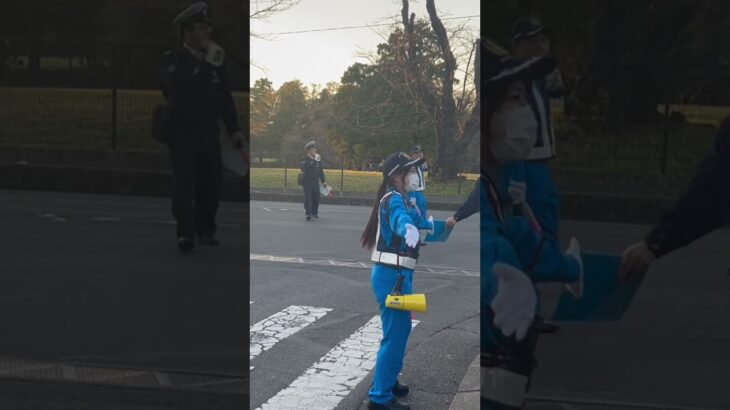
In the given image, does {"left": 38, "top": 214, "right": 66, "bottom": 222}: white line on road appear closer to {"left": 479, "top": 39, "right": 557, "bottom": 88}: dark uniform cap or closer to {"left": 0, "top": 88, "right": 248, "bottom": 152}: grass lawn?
{"left": 0, "top": 88, "right": 248, "bottom": 152}: grass lawn

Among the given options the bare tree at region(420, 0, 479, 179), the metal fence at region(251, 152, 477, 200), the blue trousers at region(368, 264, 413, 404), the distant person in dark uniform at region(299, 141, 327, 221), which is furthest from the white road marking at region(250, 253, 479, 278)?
the blue trousers at region(368, 264, 413, 404)

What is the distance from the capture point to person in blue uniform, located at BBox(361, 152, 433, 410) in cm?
423

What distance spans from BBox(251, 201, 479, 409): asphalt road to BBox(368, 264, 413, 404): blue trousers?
40 centimetres

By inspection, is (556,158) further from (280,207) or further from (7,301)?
(280,207)

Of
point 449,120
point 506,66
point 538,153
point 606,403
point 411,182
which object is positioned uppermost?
→ point 449,120

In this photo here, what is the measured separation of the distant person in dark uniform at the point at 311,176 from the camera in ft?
33.0

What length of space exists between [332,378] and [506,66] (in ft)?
10.5

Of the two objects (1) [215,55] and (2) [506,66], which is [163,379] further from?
(2) [506,66]

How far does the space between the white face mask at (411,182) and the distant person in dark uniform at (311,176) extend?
5.32 meters

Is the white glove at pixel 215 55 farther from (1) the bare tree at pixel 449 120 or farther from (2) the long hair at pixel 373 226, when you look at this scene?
(1) the bare tree at pixel 449 120

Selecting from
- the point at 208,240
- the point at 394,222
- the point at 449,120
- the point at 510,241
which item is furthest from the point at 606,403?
the point at 449,120

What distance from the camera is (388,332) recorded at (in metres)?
4.42

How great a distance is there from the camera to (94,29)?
3.26m

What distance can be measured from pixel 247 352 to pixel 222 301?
0.67 ft
